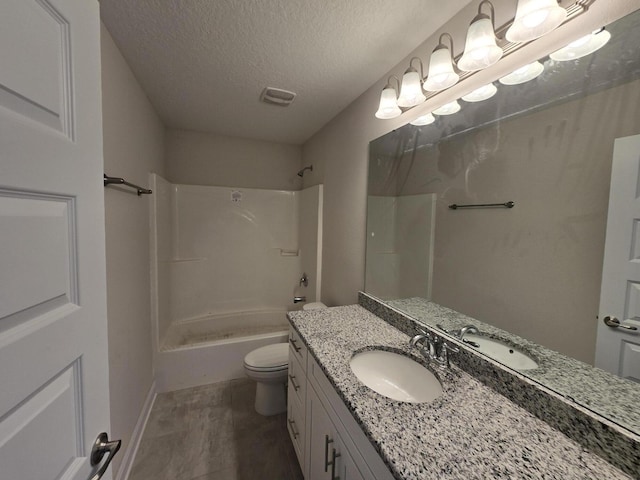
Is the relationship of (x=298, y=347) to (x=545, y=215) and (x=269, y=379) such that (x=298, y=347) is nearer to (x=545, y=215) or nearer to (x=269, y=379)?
(x=269, y=379)

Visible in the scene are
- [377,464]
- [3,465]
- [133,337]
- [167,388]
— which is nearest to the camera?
[3,465]

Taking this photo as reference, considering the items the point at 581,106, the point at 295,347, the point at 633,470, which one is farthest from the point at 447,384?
the point at 581,106

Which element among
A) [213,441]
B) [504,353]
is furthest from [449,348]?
[213,441]

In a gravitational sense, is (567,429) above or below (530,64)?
below

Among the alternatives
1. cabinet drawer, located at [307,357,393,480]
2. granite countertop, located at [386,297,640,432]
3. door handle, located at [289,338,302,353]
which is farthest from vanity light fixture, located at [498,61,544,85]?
door handle, located at [289,338,302,353]

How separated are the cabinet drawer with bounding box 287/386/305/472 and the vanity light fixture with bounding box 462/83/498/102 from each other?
167 cm

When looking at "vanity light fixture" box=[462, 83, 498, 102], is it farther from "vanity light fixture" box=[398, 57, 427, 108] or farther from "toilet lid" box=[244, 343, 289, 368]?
"toilet lid" box=[244, 343, 289, 368]

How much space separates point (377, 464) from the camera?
0.69 meters

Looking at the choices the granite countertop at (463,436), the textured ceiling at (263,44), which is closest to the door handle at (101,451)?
the granite countertop at (463,436)

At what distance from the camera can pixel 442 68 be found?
1083mm

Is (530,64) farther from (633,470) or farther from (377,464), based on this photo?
Answer: (377,464)

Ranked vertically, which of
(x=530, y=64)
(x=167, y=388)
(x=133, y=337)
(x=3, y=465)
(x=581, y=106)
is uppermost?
(x=530, y=64)

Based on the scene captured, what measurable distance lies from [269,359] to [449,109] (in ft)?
6.51

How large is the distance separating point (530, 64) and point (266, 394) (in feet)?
7.72
